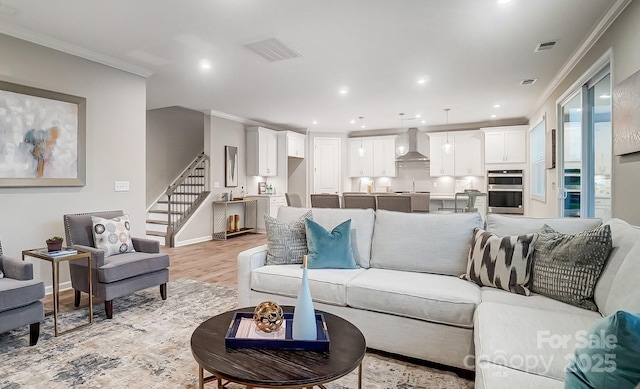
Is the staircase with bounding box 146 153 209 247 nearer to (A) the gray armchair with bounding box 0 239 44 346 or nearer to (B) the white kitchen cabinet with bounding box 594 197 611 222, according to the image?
(A) the gray armchair with bounding box 0 239 44 346

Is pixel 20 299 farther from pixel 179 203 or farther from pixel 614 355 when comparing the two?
pixel 179 203

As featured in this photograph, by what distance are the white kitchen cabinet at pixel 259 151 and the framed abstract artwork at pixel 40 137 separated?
13.7 ft

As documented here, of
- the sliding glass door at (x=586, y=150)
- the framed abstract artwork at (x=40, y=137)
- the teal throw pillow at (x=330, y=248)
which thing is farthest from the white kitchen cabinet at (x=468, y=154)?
the framed abstract artwork at (x=40, y=137)

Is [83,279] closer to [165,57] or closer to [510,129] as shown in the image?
[165,57]

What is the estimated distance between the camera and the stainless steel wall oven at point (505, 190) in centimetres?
733

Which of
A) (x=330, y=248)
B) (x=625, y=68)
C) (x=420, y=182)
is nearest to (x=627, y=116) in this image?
(x=625, y=68)

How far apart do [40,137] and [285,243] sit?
112 inches

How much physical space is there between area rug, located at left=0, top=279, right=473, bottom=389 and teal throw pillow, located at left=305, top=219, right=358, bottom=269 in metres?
0.71

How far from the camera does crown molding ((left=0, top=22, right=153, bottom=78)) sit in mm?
3209

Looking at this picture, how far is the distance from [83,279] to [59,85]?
216cm

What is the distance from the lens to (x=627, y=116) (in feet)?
8.36

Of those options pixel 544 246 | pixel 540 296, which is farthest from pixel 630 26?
pixel 540 296

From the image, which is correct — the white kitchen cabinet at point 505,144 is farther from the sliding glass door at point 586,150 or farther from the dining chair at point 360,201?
the dining chair at point 360,201

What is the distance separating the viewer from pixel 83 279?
2.97m
